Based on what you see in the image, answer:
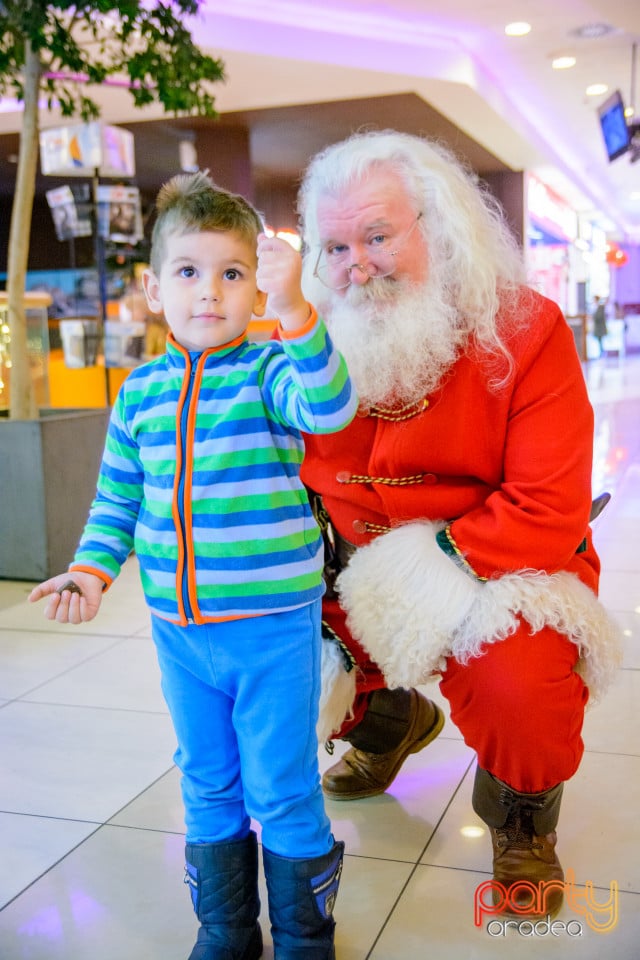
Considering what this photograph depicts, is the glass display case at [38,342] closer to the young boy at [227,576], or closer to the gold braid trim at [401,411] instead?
the gold braid trim at [401,411]

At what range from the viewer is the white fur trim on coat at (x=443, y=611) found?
62.3 inches

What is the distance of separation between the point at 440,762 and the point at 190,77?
2719 millimetres

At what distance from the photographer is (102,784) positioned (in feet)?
6.61

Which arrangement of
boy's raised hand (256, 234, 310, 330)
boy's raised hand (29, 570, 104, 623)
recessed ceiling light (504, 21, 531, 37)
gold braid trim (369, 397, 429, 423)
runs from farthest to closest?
recessed ceiling light (504, 21, 531, 37), gold braid trim (369, 397, 429, 423), boy's raised hand (29, 570, 104, 623), boy's raised hand (256, 234, 310, 330)

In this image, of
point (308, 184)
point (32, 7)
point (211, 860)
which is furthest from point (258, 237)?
point (32, 7)

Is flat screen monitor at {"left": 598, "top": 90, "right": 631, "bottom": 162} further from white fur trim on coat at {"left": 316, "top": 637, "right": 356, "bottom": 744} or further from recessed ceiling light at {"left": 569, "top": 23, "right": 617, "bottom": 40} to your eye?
white fur trim on coat at {"left": 316, "top": 637, "right": 356, "bottom": 744}

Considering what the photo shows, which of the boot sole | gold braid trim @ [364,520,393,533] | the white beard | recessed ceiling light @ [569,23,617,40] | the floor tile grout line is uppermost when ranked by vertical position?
recessed ceiling light @ [569,23,617,40]

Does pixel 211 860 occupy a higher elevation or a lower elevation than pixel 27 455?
lower

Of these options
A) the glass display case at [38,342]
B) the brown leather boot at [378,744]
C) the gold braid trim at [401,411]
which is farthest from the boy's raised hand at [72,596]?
the glass display case at [38,342]

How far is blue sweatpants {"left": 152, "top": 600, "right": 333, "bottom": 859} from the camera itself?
1312mm

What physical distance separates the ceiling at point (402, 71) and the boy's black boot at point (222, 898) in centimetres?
491

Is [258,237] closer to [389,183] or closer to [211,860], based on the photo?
[389,183]

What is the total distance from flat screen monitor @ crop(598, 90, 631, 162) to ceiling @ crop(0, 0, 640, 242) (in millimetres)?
215

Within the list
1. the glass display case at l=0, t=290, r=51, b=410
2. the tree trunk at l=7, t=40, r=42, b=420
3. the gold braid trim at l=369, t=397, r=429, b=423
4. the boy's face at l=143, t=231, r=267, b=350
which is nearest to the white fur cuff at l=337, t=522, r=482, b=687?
the gold braid trim at l=369, t=397, r=429, b=423
